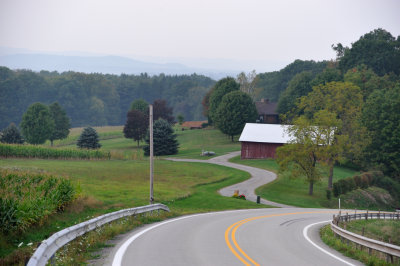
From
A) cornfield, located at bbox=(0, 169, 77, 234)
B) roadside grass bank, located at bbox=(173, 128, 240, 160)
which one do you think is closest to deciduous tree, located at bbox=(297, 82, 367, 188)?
roadside grass bank, located at bbox=(173, 128, 240, 160)

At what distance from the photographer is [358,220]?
105ft

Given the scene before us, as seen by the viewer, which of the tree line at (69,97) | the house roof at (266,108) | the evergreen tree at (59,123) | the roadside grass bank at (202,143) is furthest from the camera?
the tree line at (69,97)

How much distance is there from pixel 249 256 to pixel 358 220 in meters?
22.4

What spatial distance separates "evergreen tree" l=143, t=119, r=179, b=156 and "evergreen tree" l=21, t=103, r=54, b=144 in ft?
82.5

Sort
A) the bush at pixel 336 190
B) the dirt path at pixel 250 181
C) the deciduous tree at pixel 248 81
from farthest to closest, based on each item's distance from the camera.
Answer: the deciduous tree at pixel 248 81, the bush at pixel 336 190, the dirt path at pixel 250 181

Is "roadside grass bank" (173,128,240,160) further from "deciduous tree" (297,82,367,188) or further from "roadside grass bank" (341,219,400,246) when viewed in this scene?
"roadside grass bank" (341,219,400,246)

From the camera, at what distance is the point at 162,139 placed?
82.1 m

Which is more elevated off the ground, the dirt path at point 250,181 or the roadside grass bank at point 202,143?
the roadside grass bank at point 202,143

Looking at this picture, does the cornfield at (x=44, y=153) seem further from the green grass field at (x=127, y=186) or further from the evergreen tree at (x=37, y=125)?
the evergreen tree at (x=37, y=125)

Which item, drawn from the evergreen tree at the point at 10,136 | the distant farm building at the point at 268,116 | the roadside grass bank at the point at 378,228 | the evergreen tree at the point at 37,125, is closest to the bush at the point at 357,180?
the roadside grass bank at the point at 378,228

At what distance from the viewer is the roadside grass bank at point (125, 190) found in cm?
1623

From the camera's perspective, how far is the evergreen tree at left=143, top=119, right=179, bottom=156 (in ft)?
268

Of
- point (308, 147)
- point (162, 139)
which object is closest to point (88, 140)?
point (162, 139)

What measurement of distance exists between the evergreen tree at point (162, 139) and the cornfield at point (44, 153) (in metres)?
17.6
